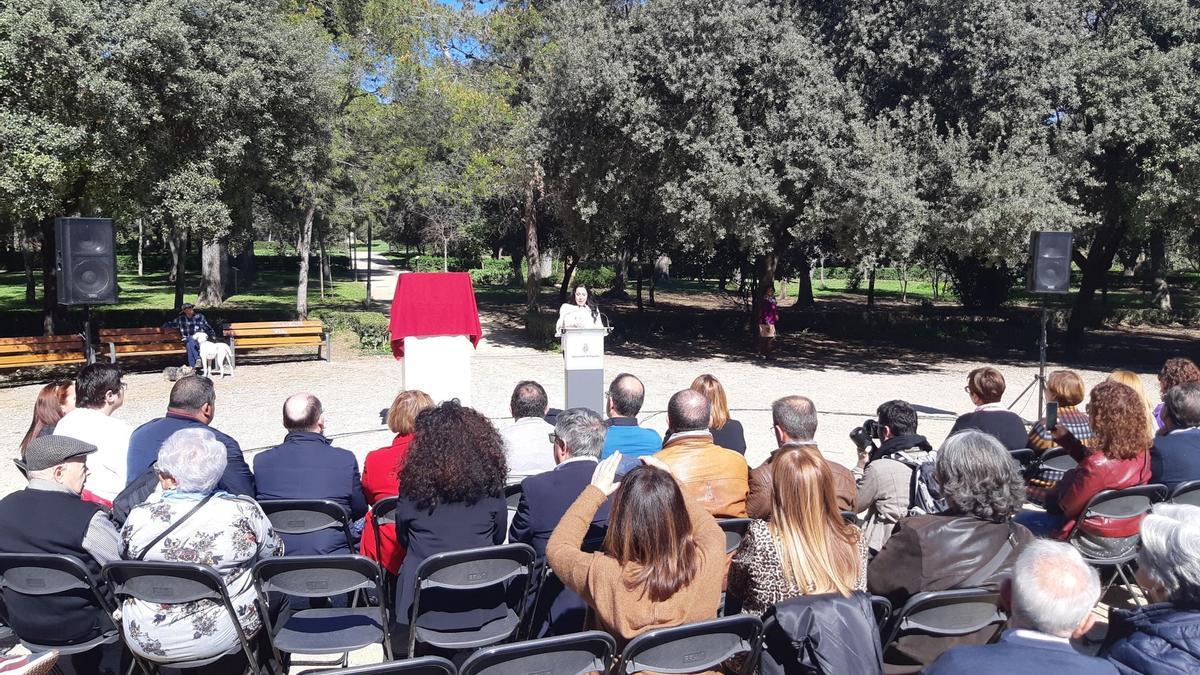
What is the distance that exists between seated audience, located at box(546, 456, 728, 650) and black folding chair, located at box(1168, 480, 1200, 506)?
273 cm

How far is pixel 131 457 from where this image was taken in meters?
4.53

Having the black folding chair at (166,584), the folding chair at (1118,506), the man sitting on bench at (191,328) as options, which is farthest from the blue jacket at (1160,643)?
the man sitting on bench at (191,328)

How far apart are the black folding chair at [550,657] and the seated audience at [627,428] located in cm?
201

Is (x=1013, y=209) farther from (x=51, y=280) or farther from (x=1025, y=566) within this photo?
(x=51, y=280)

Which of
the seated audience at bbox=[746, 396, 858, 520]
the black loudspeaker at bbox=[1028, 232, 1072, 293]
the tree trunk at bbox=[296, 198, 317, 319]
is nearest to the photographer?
the seated audience at bbox=[746, 396, 858, 520]

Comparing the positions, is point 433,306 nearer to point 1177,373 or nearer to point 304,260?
point 1177,373

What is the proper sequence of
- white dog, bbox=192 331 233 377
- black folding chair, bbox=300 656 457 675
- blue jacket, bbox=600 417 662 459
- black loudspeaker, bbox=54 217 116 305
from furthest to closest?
1. white dog, bbox=192 331 233 377
2. black loudspeaker, bbox=54 217 116 305
3. blue jacket, bbox=600 417 662 459
4. black folding chair, bbox=300 656 457 675

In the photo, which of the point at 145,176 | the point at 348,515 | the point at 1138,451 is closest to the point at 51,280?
the point at 145,176

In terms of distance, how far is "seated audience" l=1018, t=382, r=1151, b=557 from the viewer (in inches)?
167

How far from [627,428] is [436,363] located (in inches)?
214

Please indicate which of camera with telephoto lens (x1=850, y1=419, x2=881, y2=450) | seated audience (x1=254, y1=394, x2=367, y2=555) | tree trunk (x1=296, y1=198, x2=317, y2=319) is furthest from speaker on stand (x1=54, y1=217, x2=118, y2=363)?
tree trunk (x1=296, y1=198, x2=317, y2=319)

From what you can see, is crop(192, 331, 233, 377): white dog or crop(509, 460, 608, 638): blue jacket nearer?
crop(509, 460, 608, 638): blue jacket

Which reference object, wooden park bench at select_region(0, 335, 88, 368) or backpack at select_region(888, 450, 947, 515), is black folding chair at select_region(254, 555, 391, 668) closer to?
backpack at select_region(888, 450, 947, 515)

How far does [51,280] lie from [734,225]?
12854 millimetres
